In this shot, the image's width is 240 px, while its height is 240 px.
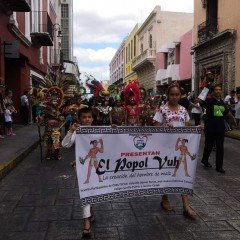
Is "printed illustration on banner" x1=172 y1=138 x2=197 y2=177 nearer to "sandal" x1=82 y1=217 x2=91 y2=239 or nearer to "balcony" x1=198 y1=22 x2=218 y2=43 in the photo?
"sandal" x1=82 y1=217 x2=91 y2=239

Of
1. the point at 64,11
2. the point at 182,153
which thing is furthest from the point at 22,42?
the point at 64,11

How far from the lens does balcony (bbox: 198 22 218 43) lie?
2325 centimetres

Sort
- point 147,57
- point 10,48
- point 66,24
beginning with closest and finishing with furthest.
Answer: point 10,48, point 147,57, point 66,24

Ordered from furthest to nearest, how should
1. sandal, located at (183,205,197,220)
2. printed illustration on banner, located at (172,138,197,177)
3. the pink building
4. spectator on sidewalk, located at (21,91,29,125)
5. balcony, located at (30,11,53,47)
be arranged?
the pink building
balcony, located at (30,11,53,47)
spectator on sidewalk, located at (21,91,29,125)
printed illustration on banner, located at (172,138,197,177)
sandal, located at (183,205,197,220)

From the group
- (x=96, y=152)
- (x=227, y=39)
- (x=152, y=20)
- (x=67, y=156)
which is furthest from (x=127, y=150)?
(x=152, y=20)

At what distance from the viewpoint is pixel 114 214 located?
17.3ft

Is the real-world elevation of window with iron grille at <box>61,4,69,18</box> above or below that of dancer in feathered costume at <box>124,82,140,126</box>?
above

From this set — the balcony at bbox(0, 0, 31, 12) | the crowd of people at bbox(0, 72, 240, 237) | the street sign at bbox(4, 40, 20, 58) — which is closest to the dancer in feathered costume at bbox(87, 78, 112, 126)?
the crowd of people at bbox(0, 72, 240, 237)

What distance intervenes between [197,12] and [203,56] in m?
3.00

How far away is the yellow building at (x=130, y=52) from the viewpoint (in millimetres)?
53037

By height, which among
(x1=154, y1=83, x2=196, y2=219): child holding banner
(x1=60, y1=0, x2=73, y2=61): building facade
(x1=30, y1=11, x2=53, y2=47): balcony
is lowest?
(x1=154, y1=83, x2=196, y2=219): child holding banner

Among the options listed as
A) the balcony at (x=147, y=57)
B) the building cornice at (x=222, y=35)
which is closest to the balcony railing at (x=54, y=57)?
the balcony at (x=147, y=57)

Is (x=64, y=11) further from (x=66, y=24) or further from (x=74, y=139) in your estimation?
(x=74, y=139)

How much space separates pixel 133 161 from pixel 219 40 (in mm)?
18490
